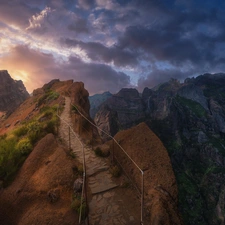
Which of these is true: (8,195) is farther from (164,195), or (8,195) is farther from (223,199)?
(223,199)

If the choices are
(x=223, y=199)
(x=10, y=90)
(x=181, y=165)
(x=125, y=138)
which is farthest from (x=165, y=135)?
(x=125, y=138)

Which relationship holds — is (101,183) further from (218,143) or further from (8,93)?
(218,143)

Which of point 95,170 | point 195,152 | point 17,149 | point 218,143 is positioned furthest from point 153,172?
point 218,143

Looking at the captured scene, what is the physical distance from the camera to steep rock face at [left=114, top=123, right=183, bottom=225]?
25.1ft

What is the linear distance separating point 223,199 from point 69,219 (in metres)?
126

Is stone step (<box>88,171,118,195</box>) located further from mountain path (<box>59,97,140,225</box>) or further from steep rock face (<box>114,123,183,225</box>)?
steep rock face (<box>114,123,183,225</box>)

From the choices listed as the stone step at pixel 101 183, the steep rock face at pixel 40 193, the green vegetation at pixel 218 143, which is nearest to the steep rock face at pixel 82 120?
the stone step at pixel 101 183

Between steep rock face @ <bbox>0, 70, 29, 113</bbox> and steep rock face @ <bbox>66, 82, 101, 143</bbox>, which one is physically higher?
steep rock face @ <bbox>0, 70, 29, 113</bbox>

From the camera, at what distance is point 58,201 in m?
8.64

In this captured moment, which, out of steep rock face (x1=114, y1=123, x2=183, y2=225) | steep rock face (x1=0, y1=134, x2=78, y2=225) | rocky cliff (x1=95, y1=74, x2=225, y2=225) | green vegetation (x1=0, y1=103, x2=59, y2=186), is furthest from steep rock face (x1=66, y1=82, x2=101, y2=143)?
rocky cliff (x1=95, y1=74, x2=225, y2=225)

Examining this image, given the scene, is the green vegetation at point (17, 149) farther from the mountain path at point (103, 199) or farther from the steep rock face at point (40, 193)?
the mountain path at point (103, 199)

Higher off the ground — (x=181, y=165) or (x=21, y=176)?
(x=21, y=176)

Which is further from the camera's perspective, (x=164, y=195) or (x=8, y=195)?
(x=8, y=195)

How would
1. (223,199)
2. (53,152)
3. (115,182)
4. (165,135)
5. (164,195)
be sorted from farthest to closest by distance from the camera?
(165,135), (223,199), (53,152), (115,182), (164,195)
